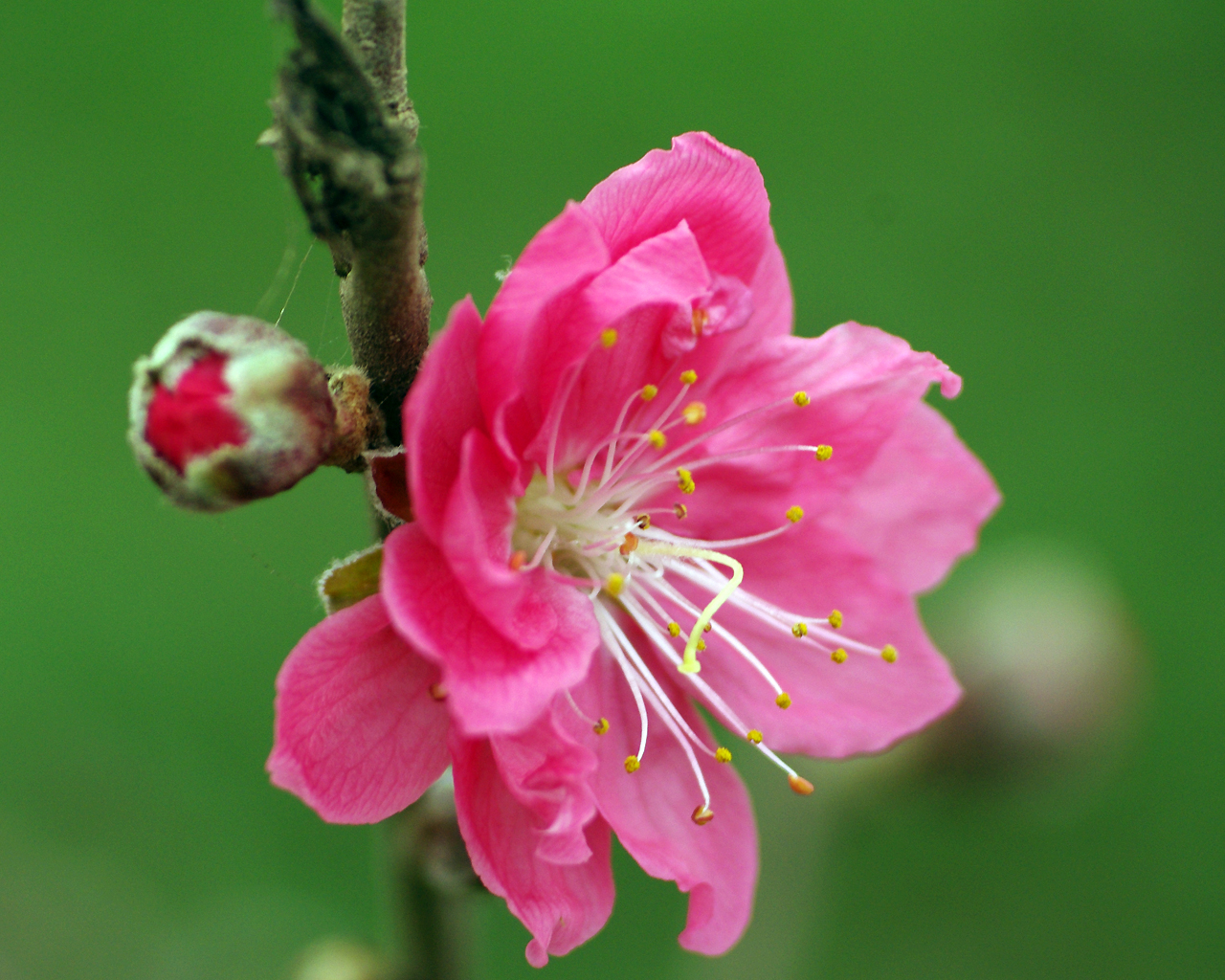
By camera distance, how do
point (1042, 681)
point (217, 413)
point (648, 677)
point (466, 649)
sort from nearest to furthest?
point (217, 413) → point (466, 649) → point (648, 677) → point (1042, 681)

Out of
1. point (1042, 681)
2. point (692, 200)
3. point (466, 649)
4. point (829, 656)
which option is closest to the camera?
point (466, 649)

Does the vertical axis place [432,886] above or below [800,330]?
above

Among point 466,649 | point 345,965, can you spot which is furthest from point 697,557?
point 345,965

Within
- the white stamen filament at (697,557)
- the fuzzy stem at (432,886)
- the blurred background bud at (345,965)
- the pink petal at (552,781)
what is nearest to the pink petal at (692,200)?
the white stamen filament at (697,557)

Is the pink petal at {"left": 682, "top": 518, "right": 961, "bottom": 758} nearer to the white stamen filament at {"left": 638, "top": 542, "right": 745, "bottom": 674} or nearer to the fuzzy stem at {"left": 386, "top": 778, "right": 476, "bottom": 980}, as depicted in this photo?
the white stamen filament at {"left": 638, "top": 542, "right": 745, "bottom": 674}

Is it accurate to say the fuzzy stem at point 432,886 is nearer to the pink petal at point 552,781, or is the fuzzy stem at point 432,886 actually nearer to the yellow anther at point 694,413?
the pink petal at point 552,781

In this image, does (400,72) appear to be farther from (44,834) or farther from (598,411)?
(44,834)

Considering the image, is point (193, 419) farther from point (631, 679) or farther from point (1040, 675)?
point (1040, 675)
